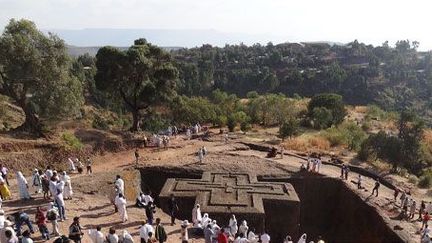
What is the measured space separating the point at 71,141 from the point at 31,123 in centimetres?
337

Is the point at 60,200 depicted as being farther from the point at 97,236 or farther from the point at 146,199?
the point at 146,199

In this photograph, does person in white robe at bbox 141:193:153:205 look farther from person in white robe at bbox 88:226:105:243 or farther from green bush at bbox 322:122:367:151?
green bush at bbox 322:122:367:151

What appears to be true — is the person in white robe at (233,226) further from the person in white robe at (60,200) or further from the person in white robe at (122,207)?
the person in white robe at (60,200)

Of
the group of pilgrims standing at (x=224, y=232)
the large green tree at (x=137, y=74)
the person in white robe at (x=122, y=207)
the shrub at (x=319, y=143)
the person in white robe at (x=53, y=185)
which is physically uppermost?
the large green tree at (x=137, y=74)

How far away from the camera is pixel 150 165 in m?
26.0

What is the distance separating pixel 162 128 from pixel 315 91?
185ft

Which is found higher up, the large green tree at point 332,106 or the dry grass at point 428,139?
the large green tree at point 332,106

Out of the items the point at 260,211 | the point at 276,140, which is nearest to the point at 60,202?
the point at 260,211

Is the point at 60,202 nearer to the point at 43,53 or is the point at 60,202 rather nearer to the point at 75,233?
the point at 75,233

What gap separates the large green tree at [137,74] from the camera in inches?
1251

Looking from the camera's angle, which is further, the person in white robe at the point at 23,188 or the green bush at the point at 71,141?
the green bush at the point at 71,141

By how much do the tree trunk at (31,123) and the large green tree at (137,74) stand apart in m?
5.95

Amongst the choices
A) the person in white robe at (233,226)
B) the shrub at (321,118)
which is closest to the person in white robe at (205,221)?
the person in white robe at (233,226)

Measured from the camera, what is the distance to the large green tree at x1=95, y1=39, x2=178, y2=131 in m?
31.8
